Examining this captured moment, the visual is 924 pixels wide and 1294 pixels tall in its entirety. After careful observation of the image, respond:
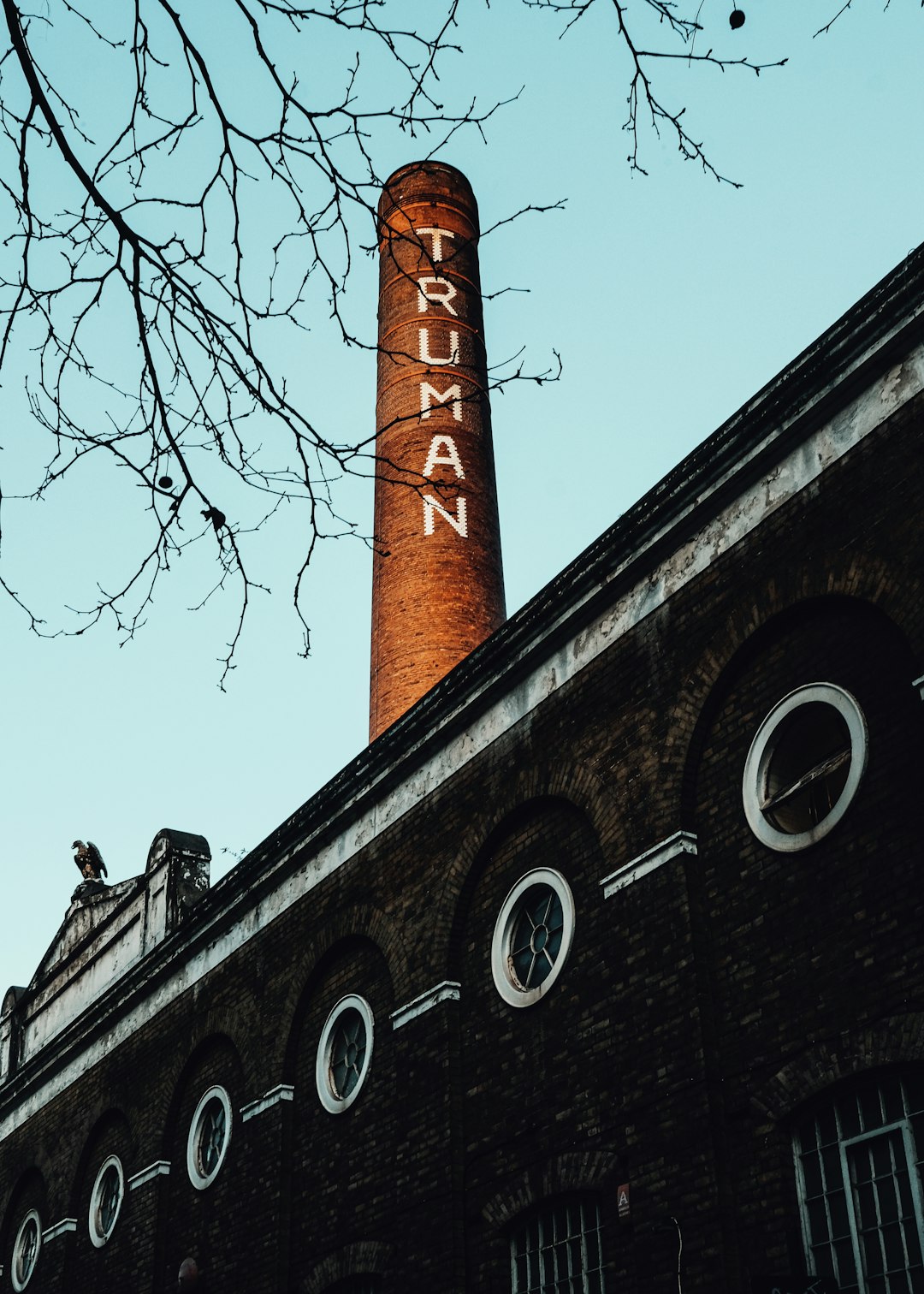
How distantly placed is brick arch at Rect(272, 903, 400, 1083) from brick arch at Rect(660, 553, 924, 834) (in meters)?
4.03

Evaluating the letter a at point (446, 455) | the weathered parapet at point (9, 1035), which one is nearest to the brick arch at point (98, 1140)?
the weathered parapet at point (9, 1035)

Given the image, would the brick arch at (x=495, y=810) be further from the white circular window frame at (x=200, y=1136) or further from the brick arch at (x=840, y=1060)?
the white circular window frame at (x=200, y=1136)

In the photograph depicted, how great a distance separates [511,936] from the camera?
1167cm

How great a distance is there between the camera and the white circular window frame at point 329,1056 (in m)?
13.1

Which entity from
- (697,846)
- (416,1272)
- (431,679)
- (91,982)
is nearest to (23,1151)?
(91,982)

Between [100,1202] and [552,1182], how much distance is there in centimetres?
944

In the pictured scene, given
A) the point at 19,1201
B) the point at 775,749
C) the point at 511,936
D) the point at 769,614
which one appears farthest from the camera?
the point at 19,1201

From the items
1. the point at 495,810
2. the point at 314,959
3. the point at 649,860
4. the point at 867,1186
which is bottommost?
the point at 867,1186

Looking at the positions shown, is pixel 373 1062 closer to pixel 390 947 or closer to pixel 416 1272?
pixel 390 947

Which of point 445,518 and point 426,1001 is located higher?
point 445,518

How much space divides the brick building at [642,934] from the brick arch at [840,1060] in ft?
0.07

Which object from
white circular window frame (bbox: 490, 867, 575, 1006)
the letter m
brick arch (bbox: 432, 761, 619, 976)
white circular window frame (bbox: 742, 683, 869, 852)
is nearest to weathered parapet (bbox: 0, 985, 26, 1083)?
the letter m

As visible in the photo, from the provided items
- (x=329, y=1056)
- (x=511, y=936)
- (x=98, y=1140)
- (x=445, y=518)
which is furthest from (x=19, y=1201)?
(x=511, y=936)

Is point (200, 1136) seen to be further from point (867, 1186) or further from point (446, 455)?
point (446, 455)
